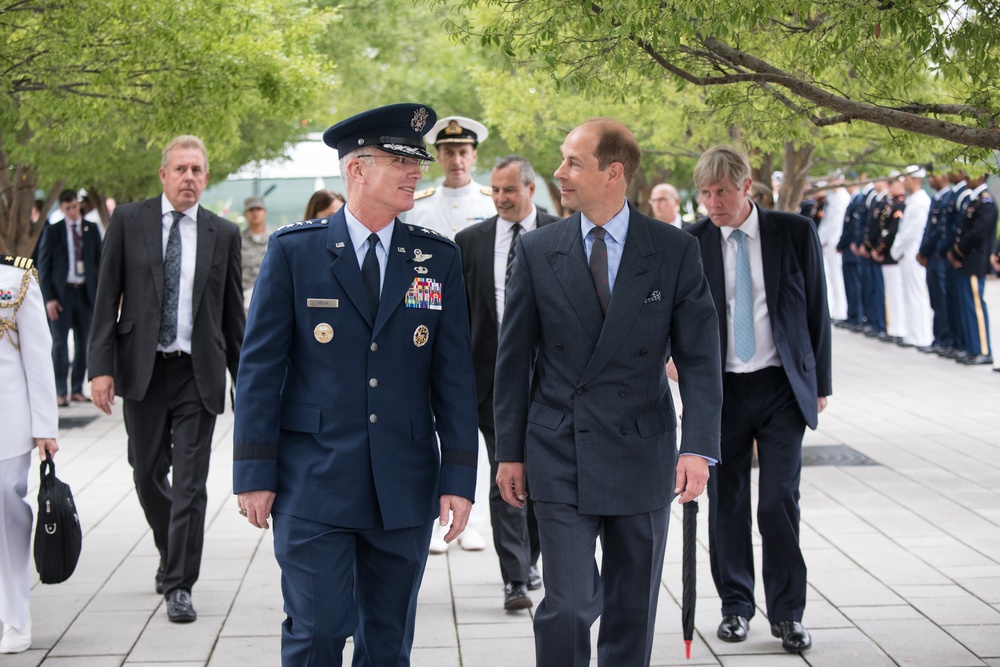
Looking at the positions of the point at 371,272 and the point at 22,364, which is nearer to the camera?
the point at 371,272

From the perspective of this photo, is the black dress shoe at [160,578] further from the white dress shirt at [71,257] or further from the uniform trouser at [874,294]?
the uniform trouser at [874,294]

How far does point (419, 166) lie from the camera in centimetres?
404

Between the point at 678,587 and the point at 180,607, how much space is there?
2469 millimetres

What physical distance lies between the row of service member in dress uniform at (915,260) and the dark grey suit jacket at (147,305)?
8975 mm

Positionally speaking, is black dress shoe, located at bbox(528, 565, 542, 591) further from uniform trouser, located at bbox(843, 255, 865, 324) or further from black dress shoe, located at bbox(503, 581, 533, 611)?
uniform trouser, located at bbox(843, 255, 865, 324)

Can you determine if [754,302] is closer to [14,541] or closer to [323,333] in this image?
[323,333]

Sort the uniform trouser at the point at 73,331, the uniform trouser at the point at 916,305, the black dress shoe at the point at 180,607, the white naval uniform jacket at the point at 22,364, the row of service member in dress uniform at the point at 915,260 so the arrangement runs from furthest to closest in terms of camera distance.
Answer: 1. the uniform trouser at the point at 916,305
2. the row of service member in dress uniform at the point at 915,260
3. the uniform trouser at the point at 73,331
4. the black dress shoe at the point at 180,607
5. the white naval uniform jacket at the point at 22,364

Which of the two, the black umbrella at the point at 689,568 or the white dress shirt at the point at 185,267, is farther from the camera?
the white dress shirt at the point at 185,267

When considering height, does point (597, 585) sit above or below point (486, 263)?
below

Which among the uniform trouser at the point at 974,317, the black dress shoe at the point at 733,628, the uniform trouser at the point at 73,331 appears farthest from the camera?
the uniform trouser at the point at 974,317

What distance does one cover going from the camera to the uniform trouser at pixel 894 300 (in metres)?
19.3

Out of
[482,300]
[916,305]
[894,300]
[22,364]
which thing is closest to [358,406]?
[22,364]

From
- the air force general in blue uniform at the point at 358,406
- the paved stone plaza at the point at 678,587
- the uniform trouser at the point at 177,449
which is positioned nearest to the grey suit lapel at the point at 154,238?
the uniform trouser at the point at 177,449

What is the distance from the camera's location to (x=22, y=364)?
5.43 meters
